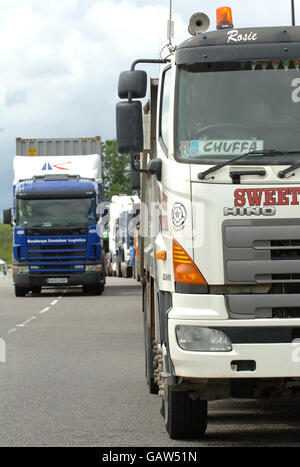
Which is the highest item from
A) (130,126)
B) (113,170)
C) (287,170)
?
(130,126)

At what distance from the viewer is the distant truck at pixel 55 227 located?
28438mm

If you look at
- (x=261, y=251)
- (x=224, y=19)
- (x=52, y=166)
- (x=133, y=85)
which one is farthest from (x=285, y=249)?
(x=52, y=166)

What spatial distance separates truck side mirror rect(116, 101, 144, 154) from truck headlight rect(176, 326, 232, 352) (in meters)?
1.63

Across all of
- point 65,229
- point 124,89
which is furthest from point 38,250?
point 124,89

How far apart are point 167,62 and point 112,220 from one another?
148 feet

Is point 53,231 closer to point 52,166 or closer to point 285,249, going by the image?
point 52,166

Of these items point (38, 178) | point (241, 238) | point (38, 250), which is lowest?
point (38, 250)

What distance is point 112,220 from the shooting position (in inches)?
2076

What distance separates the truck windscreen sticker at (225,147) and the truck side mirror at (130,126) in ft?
2.26

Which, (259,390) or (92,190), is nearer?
(259,390)

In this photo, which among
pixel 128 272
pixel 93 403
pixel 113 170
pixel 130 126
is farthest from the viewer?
pixel 113 170

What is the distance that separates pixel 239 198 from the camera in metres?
6.80

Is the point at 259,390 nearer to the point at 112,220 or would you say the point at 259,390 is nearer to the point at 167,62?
the point at 167,62

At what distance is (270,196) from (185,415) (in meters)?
1.83
